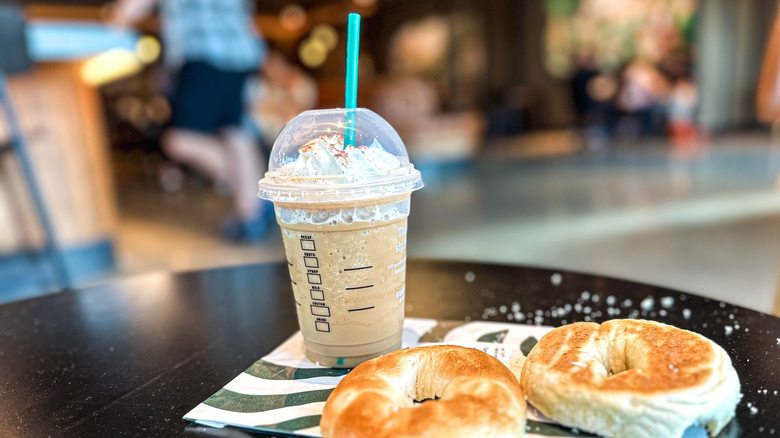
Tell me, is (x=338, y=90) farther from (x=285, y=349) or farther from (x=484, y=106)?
(x=285, y=349)

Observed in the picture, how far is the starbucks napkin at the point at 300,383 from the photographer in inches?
26.4

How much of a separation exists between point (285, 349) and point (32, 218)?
116 inches

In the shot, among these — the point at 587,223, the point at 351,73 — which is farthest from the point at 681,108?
the point at 351,73

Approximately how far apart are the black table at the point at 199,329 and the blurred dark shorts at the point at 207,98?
2.43m

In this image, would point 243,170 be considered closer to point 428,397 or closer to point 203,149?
point 203,149

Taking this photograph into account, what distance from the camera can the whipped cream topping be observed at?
2.66 ft

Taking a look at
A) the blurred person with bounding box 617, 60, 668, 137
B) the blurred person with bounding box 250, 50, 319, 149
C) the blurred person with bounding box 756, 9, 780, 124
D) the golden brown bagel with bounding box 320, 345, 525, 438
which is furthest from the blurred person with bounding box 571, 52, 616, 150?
the golden brown bagel with bounding box 320, 345, 525, 438

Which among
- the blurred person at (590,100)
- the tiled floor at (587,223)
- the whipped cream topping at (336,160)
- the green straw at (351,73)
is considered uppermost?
the green straw at (351,73)

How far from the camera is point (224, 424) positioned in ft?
2.23

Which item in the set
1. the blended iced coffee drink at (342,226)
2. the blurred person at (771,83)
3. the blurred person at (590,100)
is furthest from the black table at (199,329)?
the blurred person at (590,100)

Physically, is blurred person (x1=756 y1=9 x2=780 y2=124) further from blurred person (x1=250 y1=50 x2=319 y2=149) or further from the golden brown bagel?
blurred person (x1=250 y1=50 x2=319 y2=149)

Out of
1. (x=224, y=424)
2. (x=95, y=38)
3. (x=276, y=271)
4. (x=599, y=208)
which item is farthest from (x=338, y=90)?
(x=224, y=424)

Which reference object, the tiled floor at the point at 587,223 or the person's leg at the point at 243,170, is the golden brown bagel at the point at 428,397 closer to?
the tiled floor at the point at 587,223

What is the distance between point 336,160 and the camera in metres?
0.81
